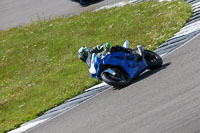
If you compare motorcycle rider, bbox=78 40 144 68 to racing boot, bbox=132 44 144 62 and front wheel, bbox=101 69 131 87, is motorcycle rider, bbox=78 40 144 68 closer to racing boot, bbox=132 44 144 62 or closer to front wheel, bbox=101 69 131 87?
racing boot, bbox=132 44 144 62

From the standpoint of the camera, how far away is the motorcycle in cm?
1132

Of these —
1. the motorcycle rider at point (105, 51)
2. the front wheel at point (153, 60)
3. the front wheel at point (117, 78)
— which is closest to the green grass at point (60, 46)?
the motorcycle rider at point (105, 51)

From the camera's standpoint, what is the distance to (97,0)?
86.2 ft

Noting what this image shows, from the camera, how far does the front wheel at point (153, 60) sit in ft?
38.4

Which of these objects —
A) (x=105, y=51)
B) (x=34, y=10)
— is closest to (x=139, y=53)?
(x=105, y=51)

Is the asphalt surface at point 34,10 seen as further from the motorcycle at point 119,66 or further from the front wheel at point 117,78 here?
the front wheel at point 117,78

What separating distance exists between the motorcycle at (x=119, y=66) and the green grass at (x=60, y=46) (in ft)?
10.4

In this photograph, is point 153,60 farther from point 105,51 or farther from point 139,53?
point 105,51

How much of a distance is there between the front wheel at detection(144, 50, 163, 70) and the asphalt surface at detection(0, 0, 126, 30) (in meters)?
13.6

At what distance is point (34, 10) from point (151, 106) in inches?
807

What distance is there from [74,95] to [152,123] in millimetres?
6730

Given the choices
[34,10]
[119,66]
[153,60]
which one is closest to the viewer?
[119,66]

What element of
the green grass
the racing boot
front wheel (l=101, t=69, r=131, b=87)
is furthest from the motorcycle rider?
the green grass

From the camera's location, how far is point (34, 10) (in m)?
27.9
